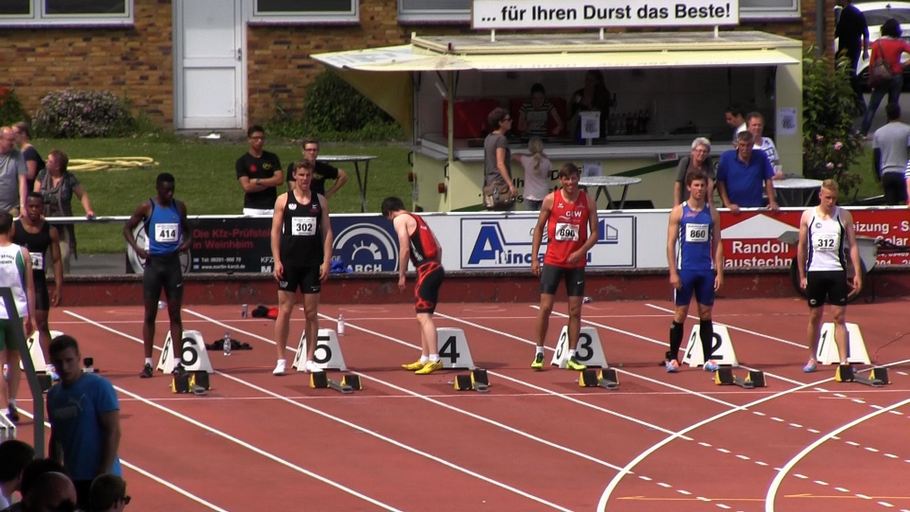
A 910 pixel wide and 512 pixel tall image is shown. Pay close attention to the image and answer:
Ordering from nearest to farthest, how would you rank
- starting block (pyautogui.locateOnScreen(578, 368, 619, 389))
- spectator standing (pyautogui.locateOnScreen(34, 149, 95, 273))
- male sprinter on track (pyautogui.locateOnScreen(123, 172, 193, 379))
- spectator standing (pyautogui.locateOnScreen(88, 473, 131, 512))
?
spectator standing (pyautogui.locateOnScreen(88, 473, 131, 512)), starting block (pyautogui.locateOnScreen(578, 368, 619, 389)), male sprinter on track (pyautogui.locateOnScreen(123, 172, 193, 379)), spectator standing (pyautogui.locateOnScreen(34, 149, 95, 273))

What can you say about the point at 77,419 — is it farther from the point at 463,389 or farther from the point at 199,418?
the point at 463,389

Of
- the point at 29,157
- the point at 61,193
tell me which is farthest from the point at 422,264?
the point at 29,157

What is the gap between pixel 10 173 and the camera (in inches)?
797

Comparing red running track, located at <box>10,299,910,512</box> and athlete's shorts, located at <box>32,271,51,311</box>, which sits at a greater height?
athlete's shorts, located at <box>32,271,51,311</box>

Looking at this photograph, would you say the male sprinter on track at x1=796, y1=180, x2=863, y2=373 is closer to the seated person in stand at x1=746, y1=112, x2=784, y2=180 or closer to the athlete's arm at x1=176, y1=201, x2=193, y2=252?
the seated person in stand at x1=746, y1=112, x2=784, y2=180

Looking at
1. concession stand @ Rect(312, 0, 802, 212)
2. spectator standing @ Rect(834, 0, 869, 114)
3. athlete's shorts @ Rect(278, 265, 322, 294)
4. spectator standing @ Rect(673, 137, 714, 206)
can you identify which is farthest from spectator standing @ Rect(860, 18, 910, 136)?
athlete's shorts @ Rect(278, 265, 322, 294)

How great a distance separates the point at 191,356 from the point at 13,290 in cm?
273

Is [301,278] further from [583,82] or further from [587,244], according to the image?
[583,82]

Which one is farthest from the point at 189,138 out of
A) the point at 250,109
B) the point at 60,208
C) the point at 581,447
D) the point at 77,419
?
the point at 77,419

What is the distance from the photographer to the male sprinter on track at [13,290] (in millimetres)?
14406

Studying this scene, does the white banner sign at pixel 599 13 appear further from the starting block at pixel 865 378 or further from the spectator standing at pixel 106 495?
the spectator standing at pixel 106 495

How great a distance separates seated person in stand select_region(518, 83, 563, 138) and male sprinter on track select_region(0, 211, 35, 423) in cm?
1027

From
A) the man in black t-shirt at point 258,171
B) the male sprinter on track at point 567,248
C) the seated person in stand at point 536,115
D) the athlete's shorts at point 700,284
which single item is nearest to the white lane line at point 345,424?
the male sprinter on track at point 567,248

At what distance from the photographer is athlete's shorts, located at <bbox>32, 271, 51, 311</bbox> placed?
16.1 meters
